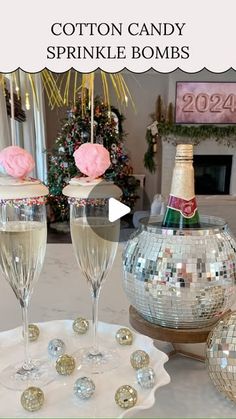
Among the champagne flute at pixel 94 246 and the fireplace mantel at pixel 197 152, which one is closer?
the champagne flute at pixel 94 246

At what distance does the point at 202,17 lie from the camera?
585 mm

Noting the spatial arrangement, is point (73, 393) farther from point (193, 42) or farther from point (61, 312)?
point (193, 42)

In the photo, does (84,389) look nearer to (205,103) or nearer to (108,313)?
(108,313)

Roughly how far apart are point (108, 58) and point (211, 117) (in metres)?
4.75

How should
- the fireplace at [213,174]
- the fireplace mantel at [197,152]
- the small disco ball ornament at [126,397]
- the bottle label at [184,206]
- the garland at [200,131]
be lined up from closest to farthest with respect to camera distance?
1. the small disco ball ornament at [126,397]
2. the bottle label at [184,206]
3. the garland at [200,131]
4. the fireplace mantel at [197,152]
5. the fireplace at [213,174]

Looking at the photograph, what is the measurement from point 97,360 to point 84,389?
3.3 inches

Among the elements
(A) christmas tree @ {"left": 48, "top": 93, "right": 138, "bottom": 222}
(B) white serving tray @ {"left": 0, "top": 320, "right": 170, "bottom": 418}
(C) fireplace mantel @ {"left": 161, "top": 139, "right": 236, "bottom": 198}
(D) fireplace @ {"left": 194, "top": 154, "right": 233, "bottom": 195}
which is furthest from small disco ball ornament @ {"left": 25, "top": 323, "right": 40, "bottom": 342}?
(D) fireplace @ {"left": 194, "top": 154, "right": 233, "bottom": 195}

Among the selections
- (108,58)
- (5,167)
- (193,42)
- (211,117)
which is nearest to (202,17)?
(193,42)

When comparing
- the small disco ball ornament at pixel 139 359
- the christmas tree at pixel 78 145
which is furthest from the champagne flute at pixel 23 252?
the christmas tree at pixel 78 145

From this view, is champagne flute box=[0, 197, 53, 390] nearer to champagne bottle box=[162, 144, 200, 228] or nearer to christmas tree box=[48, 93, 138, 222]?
champagne bottle box=[162, 144, 200, 228]

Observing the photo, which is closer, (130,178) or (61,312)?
(61,312)

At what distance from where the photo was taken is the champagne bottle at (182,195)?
468 millimetres

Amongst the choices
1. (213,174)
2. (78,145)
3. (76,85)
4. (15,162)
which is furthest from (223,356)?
(213,174)

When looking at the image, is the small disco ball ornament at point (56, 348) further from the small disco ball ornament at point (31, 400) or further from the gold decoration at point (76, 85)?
the gold decoration at point (76, 85)
